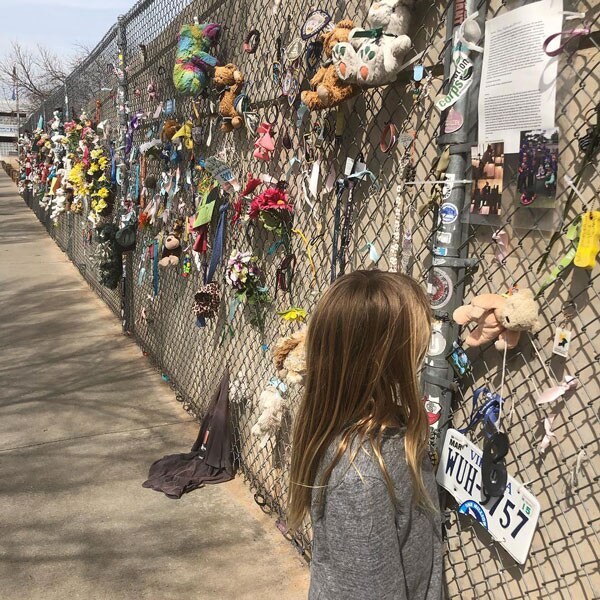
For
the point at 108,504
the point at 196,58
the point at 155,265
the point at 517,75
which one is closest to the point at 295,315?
the point at 517,75

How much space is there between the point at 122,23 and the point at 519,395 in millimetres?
5900

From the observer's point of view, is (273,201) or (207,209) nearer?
(273,201)

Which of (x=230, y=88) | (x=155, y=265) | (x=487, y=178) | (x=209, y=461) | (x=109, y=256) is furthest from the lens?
(x=109, y=256)

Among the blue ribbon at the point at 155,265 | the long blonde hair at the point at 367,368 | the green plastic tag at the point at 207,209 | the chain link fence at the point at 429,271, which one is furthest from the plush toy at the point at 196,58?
the long blonde hair at the point at 367,368

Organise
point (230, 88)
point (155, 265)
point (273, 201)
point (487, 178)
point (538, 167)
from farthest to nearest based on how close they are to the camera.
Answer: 1. point (155, 265)
2. point (230, 88)
3. point (273, 201)
4. point (487, 178)
5. point (538, 167)

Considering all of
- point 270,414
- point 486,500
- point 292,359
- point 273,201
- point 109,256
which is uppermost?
point 273,201

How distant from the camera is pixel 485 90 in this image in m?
1.71

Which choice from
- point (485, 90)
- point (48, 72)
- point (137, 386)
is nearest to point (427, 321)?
point (485, 90)

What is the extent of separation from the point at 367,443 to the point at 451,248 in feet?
2.53

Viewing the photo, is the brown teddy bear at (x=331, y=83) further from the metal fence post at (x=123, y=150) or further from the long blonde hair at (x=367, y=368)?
the metal fence post at (x=123, y=150)

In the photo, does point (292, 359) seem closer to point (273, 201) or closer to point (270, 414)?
point (270, 414)

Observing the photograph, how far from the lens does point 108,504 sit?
11.2ft

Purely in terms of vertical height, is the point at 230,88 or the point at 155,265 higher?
the point at 230,88

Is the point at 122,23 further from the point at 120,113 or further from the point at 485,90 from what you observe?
the point at 485,90
